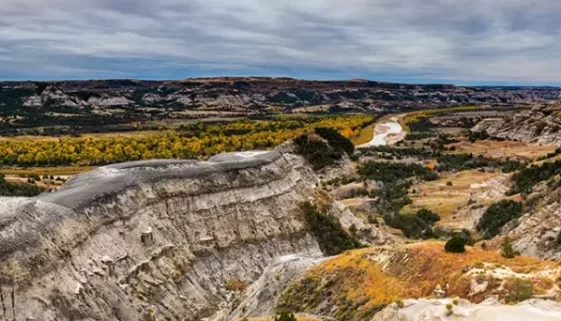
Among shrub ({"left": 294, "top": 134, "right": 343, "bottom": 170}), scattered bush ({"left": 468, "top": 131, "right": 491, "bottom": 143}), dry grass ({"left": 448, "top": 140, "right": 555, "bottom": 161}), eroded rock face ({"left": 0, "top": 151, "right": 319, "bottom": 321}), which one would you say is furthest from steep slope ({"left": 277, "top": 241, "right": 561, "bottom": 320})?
scattered bush ({"left": 468, "top": 131, "right": 491, "bottom": 143})

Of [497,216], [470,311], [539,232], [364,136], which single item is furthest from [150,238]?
[364,136]

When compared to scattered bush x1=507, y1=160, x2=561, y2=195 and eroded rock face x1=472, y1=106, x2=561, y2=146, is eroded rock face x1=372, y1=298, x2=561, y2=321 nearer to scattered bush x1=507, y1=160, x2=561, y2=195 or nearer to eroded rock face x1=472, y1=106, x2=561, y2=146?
scattered bush x1=507, y1=160, x2=561, y2=195

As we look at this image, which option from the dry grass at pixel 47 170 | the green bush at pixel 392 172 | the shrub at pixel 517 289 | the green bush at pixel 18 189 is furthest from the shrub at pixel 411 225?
the dry grass at pixel 47 170

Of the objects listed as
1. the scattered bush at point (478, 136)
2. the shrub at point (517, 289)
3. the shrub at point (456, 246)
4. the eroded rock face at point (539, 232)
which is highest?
the shrub at point (456, 246)

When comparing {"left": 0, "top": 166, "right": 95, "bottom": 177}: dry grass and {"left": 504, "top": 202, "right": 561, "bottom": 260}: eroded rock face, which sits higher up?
{"left": 504, "top": 202, "right": 561, "bottom": 260}: eroded rock face

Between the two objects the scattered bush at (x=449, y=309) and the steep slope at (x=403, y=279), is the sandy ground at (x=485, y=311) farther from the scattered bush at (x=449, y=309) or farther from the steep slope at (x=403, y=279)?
the steep slope at (x=403, y=279)

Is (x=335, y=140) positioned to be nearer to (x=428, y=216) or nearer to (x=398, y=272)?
(x=428, y=216)
